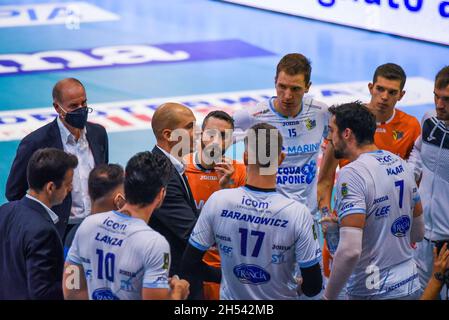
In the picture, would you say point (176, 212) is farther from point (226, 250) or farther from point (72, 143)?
point (72, 143)

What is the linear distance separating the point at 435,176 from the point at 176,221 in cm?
227

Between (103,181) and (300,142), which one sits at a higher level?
(103,181)

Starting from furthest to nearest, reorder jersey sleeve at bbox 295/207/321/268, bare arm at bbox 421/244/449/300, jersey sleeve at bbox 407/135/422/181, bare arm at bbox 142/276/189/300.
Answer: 1. jersey sleeve at bbox 407/135/422/181
2. bare arm at bbox 421/244/449/300
3. jersey sleeve at bbox 295/207/321/268
4. bare arm at bbox 142/276/189/300

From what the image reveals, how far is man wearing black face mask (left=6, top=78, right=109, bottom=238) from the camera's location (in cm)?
670

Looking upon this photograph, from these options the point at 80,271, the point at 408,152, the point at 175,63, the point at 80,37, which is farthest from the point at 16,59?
the point at 80,271

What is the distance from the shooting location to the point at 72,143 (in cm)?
706

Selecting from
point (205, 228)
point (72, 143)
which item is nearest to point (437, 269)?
point (205, 228)

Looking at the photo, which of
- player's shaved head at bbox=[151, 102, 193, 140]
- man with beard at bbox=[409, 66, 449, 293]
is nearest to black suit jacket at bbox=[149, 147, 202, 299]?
player's shaved head at bbox=[151, 102, 193, 140]

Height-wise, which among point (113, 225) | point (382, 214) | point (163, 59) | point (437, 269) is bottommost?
point (163, 59)

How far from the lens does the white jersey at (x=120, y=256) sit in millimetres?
4789

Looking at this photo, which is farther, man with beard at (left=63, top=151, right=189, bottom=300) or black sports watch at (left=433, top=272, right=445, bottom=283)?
black sports watch at (left=433, top=272, right=445, bottom=283)

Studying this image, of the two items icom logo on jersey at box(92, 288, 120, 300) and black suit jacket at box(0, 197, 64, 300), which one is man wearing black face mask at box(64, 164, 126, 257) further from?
icom logo on jersey at box(92, 288, 120, 300)

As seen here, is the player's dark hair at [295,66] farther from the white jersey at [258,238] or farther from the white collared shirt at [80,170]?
the white jersey at [258,238]

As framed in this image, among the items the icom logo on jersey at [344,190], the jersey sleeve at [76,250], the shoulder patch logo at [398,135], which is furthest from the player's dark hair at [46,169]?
the shoulder patch logo at [398,135]
